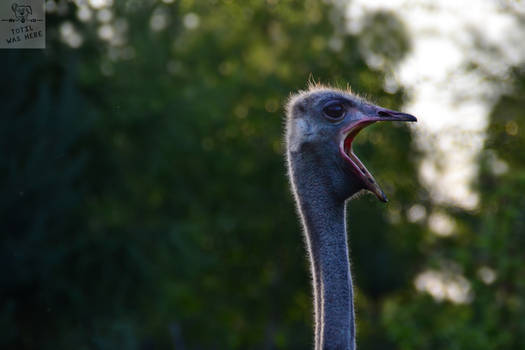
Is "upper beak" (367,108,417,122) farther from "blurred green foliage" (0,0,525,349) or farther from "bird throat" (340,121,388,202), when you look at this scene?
"blurred green foliage" (0,0,525,349)

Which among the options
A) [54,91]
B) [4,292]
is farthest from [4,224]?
[54,91]

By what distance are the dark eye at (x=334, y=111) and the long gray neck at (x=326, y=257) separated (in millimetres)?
335

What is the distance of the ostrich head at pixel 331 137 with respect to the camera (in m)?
5.08

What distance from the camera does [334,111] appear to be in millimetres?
5270

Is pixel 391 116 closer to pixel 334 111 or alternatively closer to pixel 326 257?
pixel 334 111

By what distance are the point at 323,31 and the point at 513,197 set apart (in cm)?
1090

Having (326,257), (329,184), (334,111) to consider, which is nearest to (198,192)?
(334,111)

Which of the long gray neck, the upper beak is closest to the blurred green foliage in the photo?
the upper beak

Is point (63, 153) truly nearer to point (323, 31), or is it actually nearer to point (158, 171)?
point (158, 171)

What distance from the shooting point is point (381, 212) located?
22.7 m

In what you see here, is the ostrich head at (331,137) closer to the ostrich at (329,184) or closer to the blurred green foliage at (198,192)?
the ostrich at (329,184)

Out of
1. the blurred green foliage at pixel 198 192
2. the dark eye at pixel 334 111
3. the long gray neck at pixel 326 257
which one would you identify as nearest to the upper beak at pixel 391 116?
the dark eye at pixel 334 111

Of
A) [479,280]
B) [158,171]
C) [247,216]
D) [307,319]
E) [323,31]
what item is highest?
[323,31]

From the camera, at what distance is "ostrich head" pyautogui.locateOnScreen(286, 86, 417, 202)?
5.08 metres
